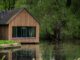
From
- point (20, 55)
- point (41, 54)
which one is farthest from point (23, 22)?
point (20, 55)

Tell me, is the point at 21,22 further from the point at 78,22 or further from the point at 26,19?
the point at 78,22

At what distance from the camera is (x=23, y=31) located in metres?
57.2

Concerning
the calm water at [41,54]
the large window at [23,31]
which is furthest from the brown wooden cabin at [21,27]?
the calm water at [41,54]

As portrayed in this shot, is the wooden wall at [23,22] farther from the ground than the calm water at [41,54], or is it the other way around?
the wooden wall at [23,22]

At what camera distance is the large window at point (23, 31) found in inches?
2233

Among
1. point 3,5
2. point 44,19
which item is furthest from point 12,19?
point 3,5

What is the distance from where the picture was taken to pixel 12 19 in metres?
55.8

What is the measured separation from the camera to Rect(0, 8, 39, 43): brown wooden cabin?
184 ft

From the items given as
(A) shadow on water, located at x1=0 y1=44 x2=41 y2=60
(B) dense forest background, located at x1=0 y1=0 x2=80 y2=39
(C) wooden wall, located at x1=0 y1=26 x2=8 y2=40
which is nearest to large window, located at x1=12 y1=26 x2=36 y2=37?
(C) wooden wall, located at x1=0 y1=26 x2=8 y2=40

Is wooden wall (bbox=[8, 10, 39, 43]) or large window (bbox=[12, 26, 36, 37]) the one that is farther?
large window (bbox=[12, 26, 36, 37])

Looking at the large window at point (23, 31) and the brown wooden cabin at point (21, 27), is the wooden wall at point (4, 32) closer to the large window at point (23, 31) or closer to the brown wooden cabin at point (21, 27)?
the brown wooden cabin at point (21, 27)

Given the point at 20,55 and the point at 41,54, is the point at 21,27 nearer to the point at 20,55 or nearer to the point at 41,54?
the point at 41,54

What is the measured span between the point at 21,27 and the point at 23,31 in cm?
70

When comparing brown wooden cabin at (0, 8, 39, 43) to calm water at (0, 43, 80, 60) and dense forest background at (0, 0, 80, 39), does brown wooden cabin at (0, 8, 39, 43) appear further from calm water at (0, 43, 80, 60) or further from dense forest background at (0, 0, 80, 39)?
calm water at (0, 43, 80, 60)
